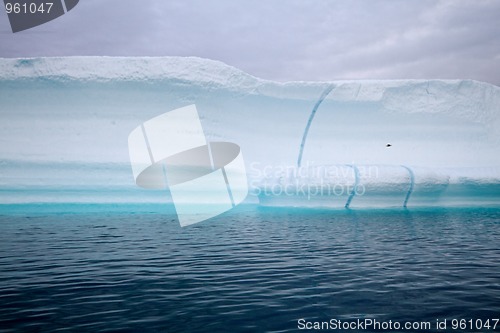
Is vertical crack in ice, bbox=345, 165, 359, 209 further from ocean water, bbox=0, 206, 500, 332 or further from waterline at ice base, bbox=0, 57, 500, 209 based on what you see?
ocean water, bbox=0, 206, 500, 332

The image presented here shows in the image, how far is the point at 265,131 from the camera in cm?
1702

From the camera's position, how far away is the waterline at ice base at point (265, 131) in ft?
42.5

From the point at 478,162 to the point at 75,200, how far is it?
16100 mm

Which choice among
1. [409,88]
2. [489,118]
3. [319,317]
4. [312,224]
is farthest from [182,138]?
[489,118]

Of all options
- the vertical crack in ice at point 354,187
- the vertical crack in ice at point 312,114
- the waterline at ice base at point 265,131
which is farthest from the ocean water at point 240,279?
the vertical crack in ice at point 312,114

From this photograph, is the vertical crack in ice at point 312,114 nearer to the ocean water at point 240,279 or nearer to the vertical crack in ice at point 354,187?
the vertical crack in ice at point 354,187

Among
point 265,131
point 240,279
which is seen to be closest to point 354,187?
point 265,131

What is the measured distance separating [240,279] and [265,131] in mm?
13264

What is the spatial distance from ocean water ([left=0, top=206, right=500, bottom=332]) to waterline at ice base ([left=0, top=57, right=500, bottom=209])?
18.3 ft

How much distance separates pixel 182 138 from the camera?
1476 centimetres

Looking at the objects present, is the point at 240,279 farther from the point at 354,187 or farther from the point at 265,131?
the point at 265,131

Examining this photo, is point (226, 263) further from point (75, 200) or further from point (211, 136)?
point (211, 136)

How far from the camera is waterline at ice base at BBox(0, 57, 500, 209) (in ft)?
42.5

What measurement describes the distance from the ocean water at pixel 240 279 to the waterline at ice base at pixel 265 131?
220 inches
